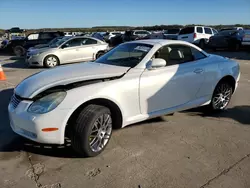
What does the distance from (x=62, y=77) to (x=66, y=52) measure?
Result: 31.3ft

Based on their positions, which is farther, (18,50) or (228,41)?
(18,50)

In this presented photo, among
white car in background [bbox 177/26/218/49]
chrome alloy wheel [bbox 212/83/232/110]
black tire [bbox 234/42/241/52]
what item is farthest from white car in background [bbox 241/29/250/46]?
chrome alloy wheel [bbox 212/83/232/110]

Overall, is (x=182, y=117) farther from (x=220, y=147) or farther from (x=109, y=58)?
(x=109, y=58)

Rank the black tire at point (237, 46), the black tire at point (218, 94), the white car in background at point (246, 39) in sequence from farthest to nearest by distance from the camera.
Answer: the black tire at point (237, 46) < the white car in background at point (246, 39) < the black tire at point (218, 94)

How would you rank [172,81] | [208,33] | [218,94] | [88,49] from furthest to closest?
[208,33]
[88,49]
[218,94]
[172,81]

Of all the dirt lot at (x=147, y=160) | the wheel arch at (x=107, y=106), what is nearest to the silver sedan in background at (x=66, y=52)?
the dirt lot at (x=147, y=160)

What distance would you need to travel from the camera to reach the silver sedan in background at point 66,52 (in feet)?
41.4

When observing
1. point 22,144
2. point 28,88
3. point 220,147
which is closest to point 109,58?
point 28,88

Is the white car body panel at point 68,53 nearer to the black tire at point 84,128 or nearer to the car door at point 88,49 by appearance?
the car door at point 88,49

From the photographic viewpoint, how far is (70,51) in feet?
42.9

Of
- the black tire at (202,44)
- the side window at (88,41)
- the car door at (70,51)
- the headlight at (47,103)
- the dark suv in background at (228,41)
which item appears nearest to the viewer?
the headlight at (47,103)

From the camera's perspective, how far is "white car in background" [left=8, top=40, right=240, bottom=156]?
10.8 feet

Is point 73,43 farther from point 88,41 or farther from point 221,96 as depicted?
point 221,96

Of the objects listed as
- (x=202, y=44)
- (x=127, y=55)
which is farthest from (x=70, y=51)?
(x=202, y=44)
